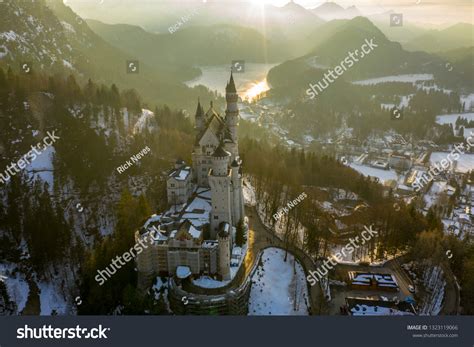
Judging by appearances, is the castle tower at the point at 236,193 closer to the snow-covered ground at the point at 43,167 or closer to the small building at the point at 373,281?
the small building at the point at 373,281

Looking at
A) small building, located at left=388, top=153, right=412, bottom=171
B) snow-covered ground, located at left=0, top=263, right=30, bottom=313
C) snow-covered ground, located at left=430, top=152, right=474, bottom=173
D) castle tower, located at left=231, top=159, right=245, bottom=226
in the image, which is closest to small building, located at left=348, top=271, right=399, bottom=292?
castle tower, located at left=231, top=159, right=245, bottom=226

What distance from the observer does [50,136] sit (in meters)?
52.9

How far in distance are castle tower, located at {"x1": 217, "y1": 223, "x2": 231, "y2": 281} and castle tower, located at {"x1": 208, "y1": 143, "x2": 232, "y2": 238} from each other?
2.64 meters

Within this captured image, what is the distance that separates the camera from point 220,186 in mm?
34562

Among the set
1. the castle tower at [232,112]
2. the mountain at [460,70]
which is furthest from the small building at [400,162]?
the mountain at [460,70]

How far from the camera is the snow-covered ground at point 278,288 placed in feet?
107

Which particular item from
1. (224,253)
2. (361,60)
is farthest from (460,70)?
(224,253)

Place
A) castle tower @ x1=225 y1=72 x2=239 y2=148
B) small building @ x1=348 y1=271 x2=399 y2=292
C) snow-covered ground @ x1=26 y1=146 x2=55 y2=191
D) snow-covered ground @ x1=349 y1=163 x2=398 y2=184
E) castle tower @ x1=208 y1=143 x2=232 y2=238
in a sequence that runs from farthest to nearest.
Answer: snow-covered ground @ x1=349 y1=163 x2=398 y2=184
snow-covered ground @ x1=26 y1=146 x2=55 y2=191
castle tower @ x1=225 y1=72 x2=239 y2=148
small building @ x1=348 y1=271 x2=399 y2=292
castle tower @ x1=208 y1=143 x2=232 y2=238

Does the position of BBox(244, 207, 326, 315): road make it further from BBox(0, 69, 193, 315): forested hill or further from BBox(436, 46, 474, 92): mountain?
BBox(436, 46, 474, 92): mountain

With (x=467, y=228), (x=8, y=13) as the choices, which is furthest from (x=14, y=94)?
(x=467, y=228)

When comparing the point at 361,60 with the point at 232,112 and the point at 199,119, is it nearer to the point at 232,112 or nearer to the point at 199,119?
the point at 232,112

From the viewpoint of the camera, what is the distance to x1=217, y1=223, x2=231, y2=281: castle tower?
32.0 m

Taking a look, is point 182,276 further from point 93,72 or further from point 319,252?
point 93,72

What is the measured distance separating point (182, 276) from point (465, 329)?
69.7 feet
